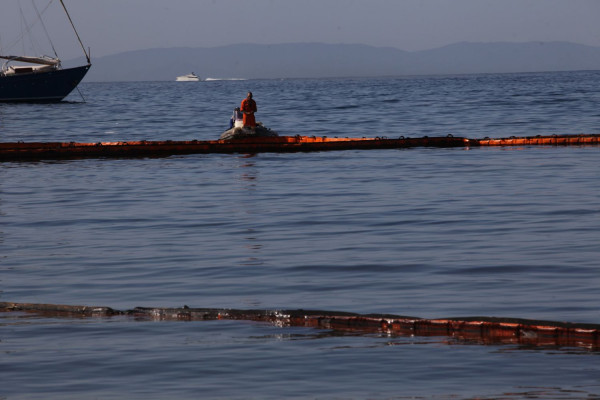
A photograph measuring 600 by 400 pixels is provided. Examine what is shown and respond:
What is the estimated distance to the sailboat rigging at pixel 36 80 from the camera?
107188 mm

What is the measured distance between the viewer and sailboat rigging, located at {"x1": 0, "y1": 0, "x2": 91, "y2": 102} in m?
107

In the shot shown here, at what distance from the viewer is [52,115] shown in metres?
86.6

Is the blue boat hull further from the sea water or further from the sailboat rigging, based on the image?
the sea water

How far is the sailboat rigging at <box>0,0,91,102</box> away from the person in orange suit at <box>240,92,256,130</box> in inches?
2865

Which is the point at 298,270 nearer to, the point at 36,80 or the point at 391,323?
the point at 391,323

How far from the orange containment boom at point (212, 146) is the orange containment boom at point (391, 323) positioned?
23495mm

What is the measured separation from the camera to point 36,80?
109 m

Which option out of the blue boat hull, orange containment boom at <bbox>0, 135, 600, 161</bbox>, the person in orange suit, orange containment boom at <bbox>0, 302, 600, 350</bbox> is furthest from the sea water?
the blue boat hull

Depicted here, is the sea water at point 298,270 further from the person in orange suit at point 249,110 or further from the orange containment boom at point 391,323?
the person in orange suit at point 249,110

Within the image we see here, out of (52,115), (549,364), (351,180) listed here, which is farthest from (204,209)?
(52,115)

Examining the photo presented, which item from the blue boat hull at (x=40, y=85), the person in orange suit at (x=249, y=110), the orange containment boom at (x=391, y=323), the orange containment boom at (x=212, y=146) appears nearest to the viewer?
the orange containment boom at (x=391, y=323)

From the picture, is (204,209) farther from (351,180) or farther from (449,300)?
(449,300)

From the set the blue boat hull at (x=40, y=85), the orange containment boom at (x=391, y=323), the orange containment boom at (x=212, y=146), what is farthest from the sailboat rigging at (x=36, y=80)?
the orange containment boom at (x=391, y=323)

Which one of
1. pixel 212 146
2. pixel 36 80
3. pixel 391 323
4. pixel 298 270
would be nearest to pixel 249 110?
pixel 212 146
